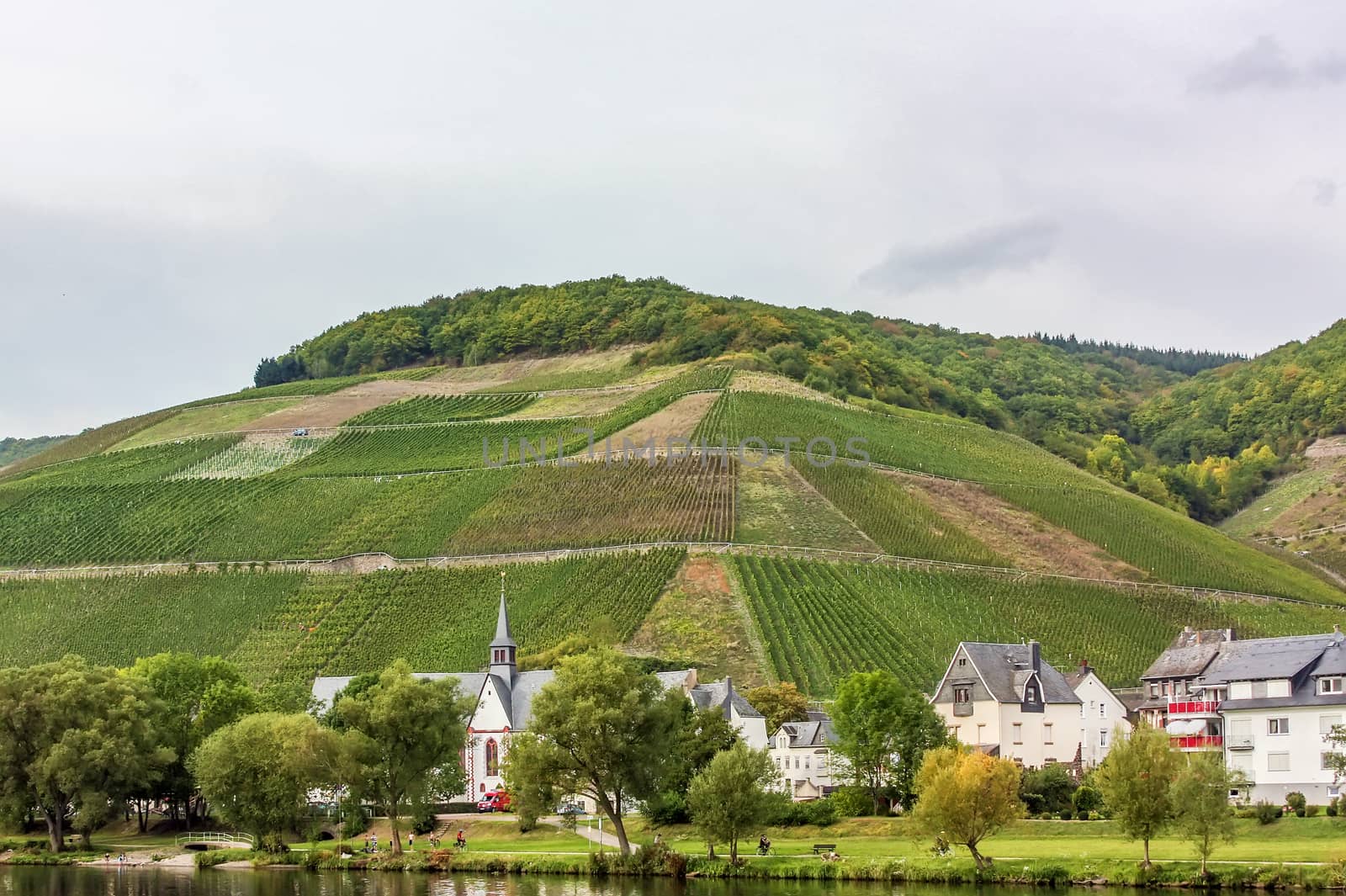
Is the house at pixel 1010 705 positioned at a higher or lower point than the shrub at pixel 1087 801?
higher

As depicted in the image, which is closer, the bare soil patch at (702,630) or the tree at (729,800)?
the tree at (729,800)

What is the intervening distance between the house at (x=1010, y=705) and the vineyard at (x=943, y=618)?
13.0 m

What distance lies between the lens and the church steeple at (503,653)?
322ft

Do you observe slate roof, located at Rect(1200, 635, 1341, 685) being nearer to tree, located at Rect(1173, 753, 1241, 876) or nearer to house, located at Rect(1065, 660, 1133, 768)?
house, located at Rect(1065, 660, 1133, 768)

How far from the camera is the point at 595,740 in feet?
214

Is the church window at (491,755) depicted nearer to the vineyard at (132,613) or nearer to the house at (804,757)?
the house at (804,757)

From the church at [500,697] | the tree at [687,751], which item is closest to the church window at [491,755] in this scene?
the church at [500,697]

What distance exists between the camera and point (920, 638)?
4109 inches

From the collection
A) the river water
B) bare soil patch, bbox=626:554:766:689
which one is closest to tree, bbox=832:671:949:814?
the river water

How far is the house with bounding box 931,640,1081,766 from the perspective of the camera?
79.2m

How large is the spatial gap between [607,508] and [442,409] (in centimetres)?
5696

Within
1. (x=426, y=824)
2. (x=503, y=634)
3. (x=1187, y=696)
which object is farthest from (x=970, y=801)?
(x=503, y=634)

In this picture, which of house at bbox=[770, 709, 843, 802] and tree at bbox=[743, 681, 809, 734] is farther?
tree at bbox=[743, 681, 809, 734]

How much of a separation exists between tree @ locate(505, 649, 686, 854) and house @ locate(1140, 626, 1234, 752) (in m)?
20.2
